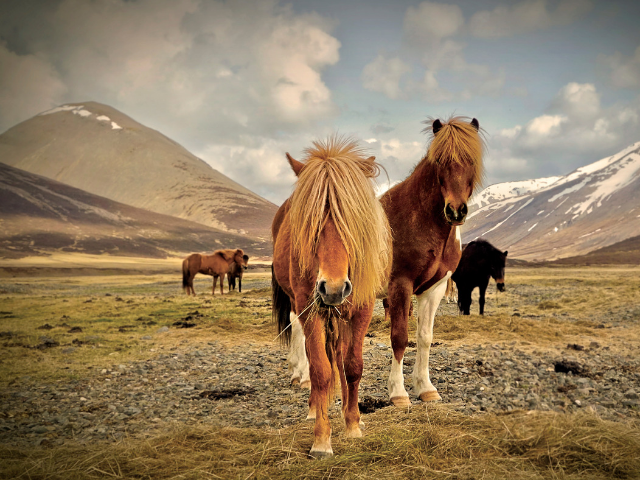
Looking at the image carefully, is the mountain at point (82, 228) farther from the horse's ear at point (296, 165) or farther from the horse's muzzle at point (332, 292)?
the horse's muzzle at point (332, 292)

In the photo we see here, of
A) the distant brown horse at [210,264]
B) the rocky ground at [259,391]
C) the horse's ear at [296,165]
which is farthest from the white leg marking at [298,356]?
the distant brown horse at [210,264]

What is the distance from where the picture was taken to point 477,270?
1357cm

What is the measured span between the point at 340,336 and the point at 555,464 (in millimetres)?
1974

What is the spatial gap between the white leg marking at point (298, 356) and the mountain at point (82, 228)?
9265 cm

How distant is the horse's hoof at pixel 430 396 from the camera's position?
524cm

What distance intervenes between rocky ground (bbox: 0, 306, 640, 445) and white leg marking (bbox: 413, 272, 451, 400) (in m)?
0.29

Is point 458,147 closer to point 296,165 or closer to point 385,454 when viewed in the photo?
point 296,165

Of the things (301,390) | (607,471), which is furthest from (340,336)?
(301,390)

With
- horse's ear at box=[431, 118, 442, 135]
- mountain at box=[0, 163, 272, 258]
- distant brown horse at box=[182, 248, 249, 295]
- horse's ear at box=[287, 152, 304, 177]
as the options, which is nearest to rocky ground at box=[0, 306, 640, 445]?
horse's ear at box=[287, 152, 304, 177]

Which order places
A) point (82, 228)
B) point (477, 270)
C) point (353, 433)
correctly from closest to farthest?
point (353, 433) → point (477, 270) → point (82, 228)

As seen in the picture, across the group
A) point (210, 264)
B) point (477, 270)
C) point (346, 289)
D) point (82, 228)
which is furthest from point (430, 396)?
point (82, 228)

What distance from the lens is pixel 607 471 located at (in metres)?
2.91

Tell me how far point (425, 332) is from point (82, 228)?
145m

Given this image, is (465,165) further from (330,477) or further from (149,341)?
(149,341)
